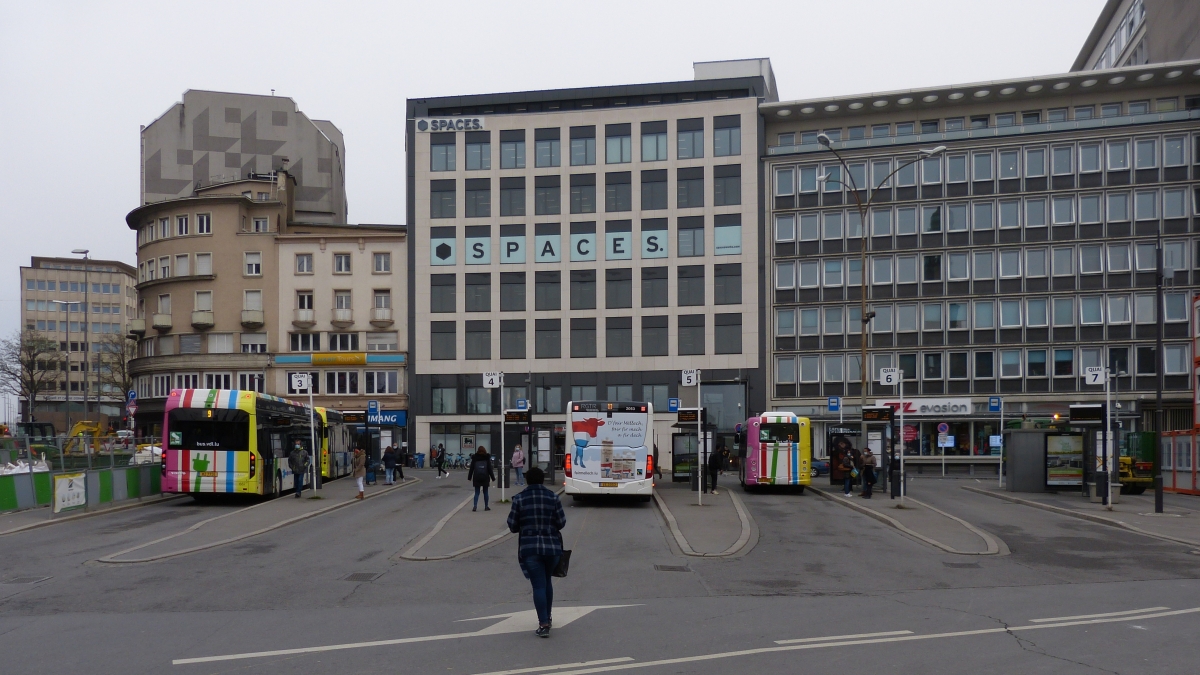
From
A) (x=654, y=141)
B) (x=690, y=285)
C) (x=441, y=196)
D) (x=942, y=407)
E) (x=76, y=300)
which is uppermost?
(x=654, y=141)

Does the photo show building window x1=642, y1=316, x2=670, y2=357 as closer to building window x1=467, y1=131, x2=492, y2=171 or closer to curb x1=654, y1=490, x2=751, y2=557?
building window x1=467, y1=131, x2=492, y2=171

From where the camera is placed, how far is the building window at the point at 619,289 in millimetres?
63344

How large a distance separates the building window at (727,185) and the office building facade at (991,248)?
178 cm

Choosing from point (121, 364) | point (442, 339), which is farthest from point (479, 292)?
point (121, 364)

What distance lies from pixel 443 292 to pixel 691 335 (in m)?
15.9

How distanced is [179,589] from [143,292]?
6156 centimetres

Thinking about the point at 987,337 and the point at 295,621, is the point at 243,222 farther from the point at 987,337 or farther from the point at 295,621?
the point at 295,621

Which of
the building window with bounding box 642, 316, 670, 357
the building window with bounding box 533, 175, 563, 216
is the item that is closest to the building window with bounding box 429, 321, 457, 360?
the building window with bounding box 533, 175, 563, 216

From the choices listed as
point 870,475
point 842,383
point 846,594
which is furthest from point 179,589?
point 842,383

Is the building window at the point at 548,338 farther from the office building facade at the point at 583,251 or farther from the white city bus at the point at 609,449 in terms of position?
the white city bus at the point at 609,449

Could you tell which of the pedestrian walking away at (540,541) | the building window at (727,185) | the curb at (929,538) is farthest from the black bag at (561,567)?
the building window at (727,185)

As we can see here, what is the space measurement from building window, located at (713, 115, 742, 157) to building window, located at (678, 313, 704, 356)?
9975 millimetres

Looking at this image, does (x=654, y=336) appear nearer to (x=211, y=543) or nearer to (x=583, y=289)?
(x=583, y=289)

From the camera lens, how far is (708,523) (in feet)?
74.0
